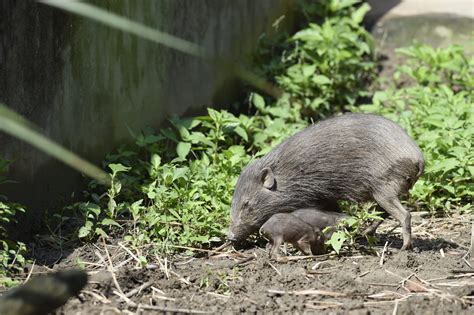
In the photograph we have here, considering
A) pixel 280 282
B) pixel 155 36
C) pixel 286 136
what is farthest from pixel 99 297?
pixel 286 136

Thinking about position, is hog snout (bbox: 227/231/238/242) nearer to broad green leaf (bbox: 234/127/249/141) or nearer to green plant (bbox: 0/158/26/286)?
green plant (bbox: 0/158/26/286)

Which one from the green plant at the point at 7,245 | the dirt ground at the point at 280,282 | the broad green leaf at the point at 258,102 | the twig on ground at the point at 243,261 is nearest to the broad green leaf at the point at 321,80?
the broad green leaf at the point at 258,102

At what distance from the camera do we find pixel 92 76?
7.10 meters

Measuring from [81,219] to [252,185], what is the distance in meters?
1.21

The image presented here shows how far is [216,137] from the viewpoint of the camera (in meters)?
7.82

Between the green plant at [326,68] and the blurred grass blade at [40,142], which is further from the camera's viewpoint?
the green plant at [326,68]

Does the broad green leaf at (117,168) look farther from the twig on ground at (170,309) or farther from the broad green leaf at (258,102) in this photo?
the broad green leaf at (258,102)

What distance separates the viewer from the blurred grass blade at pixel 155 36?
6812 millimetres

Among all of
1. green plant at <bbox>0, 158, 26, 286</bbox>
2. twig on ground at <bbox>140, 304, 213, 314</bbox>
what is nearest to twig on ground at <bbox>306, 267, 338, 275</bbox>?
twig on ground at <bbox>140, 304, 213, 314</bbox>

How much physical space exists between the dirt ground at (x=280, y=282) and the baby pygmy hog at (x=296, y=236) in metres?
0.12

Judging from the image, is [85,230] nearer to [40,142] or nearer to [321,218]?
[40,142]

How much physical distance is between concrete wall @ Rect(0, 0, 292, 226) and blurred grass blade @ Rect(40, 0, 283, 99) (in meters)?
0.05

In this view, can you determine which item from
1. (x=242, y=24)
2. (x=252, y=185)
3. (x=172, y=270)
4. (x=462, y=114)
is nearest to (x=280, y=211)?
(x=252, y=185)

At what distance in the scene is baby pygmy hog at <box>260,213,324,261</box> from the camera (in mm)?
6328
